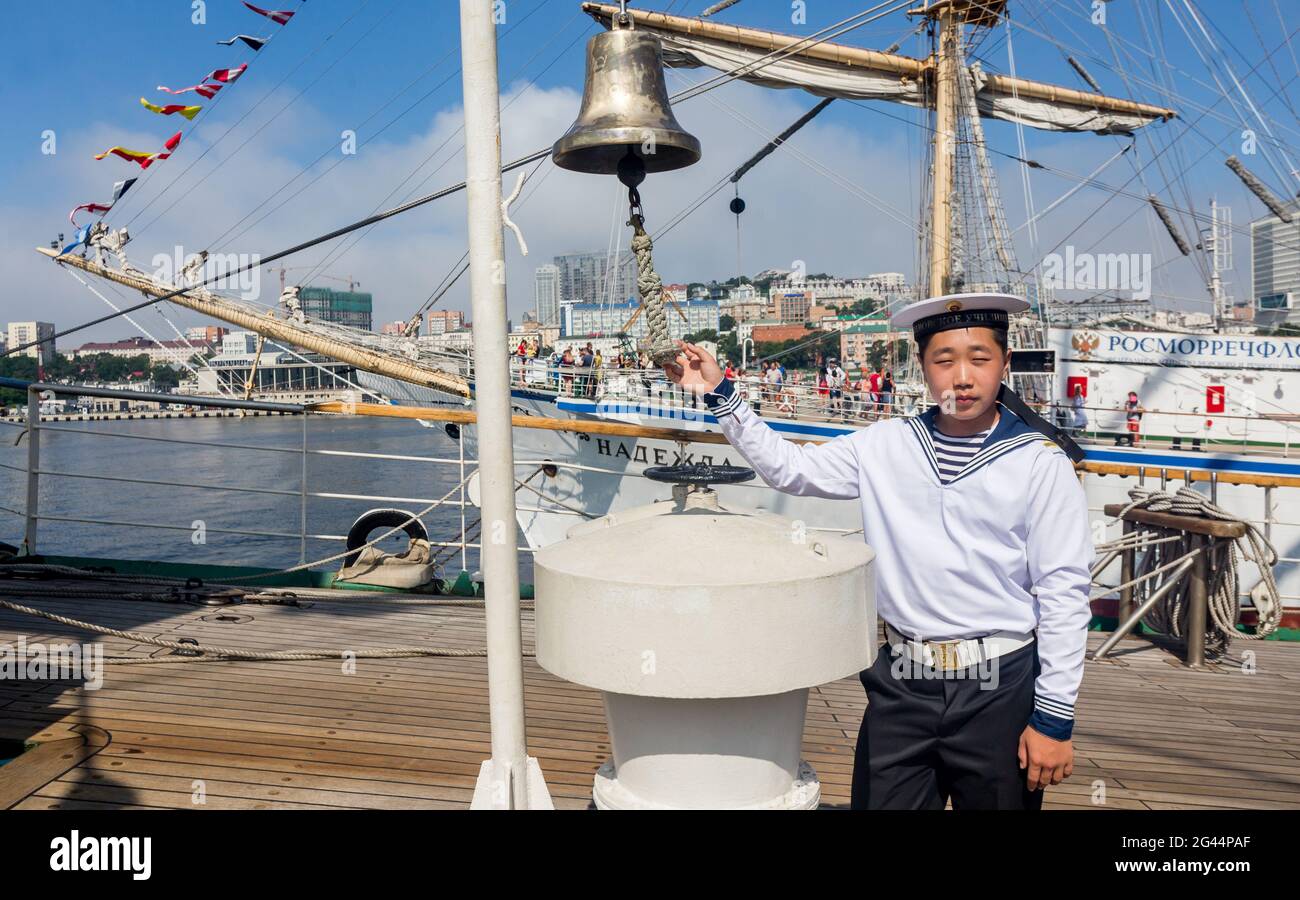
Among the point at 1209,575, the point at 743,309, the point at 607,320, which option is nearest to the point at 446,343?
the point at 607,320

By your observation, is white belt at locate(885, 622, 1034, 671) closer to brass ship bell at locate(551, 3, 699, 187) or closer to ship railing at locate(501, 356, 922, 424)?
brass ship bell at locate(551, 3, 699, 187)

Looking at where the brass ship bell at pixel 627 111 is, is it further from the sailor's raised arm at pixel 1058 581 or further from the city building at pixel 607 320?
the city building at pixel 607 320

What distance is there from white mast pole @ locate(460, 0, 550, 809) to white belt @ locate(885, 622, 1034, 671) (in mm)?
898

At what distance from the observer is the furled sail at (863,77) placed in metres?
18.9

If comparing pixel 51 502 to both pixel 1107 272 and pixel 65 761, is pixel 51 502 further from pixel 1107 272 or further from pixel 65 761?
pixel 65 761

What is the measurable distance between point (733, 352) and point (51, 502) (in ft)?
180

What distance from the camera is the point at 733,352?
78.5 metres

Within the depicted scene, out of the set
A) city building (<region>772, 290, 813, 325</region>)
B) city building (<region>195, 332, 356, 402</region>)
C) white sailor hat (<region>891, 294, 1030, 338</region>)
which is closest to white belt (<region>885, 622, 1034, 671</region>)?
white sailor hat (<region>891, 294, 1030, 338</region>)

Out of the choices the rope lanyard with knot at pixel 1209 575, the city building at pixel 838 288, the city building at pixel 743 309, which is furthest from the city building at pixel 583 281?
the city building at pixel 838 288

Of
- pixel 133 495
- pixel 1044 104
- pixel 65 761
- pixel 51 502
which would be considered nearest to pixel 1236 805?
pixel 65 761

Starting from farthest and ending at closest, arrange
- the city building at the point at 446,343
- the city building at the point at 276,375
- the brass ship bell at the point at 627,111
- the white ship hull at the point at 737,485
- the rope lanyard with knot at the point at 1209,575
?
the city building at the point at 446,343 < the white ship hull at the point at 737,485 < the city building at the point at 276,375 < the rope lanyard with knot at the point at 1209,575 < the brass ship bell at the point at 627,111

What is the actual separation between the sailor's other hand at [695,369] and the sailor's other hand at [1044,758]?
104 cm

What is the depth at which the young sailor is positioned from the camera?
2.04 m

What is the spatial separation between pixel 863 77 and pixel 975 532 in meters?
20.9
